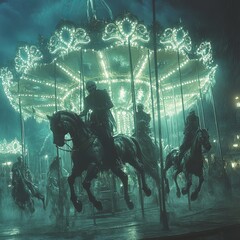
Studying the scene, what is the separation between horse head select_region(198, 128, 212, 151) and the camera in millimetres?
10109

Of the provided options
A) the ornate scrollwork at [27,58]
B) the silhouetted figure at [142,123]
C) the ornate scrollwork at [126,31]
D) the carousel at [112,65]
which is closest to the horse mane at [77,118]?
the carousel at [112,65]

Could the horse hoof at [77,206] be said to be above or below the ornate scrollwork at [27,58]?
below

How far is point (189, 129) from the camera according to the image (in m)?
11.2

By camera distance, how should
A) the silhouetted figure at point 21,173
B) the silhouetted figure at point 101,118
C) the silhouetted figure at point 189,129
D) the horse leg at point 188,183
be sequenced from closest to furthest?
the silhouetted figure at point 101,118 < the horse leg at point 188,183 < the silhouetted figure at point 189,129 < the silhouetted figure at point 21,173

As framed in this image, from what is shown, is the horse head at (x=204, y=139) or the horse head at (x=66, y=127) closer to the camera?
the horse head at (x=66, y=127)

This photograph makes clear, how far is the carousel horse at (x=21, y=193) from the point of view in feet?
40.3

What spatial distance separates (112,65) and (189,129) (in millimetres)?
6425

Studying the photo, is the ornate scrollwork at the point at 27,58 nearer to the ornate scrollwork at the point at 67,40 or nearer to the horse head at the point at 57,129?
the ornate scrollwork at the point at 67,40

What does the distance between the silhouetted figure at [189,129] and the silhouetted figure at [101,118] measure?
319 cm

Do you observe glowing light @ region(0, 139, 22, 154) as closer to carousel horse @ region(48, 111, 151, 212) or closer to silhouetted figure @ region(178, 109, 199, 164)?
silhouetted figure @ region(178, 109, 199, 164)

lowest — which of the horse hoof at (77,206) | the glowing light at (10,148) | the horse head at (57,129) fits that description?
the horse hoof at (77,206)

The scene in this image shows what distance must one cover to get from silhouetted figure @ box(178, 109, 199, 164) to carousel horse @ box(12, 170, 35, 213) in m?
5.87

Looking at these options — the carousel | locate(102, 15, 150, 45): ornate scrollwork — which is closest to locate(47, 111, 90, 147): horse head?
the carousel

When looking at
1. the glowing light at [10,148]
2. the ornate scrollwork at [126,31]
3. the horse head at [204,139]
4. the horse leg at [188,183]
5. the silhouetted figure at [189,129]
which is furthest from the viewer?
the glowing light at [10,148]
